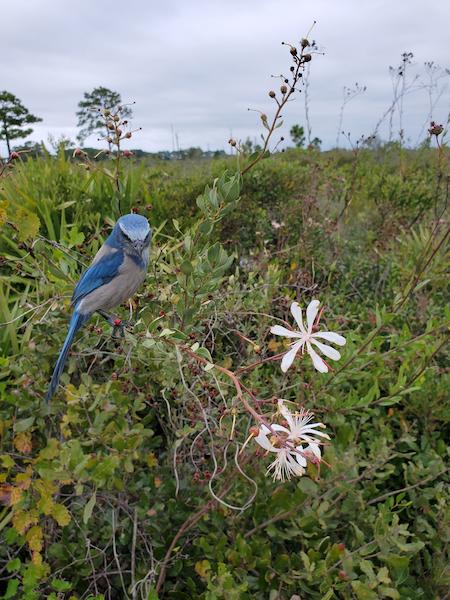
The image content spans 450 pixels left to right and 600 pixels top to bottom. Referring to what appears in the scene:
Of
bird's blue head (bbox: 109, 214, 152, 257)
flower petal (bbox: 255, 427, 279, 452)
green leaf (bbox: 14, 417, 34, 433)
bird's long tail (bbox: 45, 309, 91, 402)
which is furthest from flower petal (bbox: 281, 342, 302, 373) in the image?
green leaf (bbox: 14, 417, 34, 433)

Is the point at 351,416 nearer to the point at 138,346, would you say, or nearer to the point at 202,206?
the point at 138,346

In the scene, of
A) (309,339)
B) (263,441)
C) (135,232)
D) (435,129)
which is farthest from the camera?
(435,129)

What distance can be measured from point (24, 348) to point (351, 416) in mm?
1590

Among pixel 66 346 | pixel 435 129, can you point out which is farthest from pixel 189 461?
pixel 435 129

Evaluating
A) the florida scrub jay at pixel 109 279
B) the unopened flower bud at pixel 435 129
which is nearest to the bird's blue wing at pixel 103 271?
the florida scrub jay at pixel 109 279

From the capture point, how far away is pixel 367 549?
1760mm

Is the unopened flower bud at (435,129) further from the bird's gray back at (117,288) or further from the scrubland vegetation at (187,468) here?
the bird's gray back at (117,288)

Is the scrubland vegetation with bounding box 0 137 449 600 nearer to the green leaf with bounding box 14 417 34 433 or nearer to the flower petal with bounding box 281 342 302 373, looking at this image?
the green leaf with bounding box 14 417 34 433

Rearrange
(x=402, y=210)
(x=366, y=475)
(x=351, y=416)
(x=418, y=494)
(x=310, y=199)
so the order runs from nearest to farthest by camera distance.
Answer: (x=366, y=475), (x=418, y=494), (x=351, y=416), (x=310, y=199), (x=402, y=210)

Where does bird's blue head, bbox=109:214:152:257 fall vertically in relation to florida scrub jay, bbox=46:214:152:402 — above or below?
above

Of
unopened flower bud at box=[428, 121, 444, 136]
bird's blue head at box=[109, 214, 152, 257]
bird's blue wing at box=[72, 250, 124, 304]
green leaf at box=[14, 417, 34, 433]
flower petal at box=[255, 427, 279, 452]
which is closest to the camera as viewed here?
flower petal at box=[255, 427, 279, 452]

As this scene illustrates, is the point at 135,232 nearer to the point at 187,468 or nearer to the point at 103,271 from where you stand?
the point at 103,271

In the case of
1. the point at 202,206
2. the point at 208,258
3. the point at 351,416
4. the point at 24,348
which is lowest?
the point at 351,416

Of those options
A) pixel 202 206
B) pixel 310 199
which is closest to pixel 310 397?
pixel 202 206
